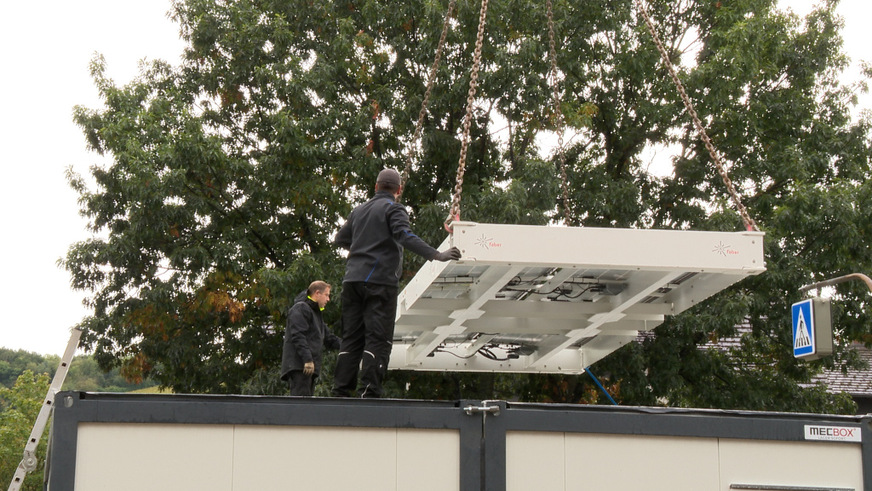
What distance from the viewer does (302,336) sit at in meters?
7.34

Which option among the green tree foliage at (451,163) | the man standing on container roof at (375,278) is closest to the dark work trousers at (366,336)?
the man standing on container roof at (375,278)

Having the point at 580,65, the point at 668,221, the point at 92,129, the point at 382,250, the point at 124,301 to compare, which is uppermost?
the point at 580,65

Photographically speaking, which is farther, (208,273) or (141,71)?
(141,71)

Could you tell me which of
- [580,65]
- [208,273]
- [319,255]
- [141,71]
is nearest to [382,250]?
[319,255]

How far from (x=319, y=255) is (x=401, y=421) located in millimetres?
9950

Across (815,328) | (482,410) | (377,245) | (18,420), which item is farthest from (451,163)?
(18,420)

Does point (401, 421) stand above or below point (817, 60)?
below

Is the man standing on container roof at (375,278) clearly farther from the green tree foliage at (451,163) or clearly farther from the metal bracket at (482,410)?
the green tree foliage at (451,163)

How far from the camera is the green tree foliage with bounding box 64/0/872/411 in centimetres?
1364

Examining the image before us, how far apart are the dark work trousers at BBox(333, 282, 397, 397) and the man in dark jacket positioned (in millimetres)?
1379

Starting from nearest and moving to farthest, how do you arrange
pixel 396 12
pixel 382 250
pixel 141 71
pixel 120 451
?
pixel 120 451, pixel 382 250, pixel 396 12, pixel 141 71

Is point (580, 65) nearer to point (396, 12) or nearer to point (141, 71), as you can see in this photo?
point (396, 12)

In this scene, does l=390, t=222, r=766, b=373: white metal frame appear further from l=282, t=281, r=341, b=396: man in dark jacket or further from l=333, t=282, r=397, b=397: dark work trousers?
l=282, t=281, r=341, b=396: man in dark jacket

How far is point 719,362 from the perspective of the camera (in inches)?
593
